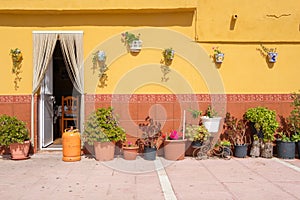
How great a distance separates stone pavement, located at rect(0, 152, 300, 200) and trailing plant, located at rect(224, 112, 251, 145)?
17.6 inches

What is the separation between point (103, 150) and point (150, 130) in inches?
42.2

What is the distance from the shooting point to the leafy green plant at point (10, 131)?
642 centimetres

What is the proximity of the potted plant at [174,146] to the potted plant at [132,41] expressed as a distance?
6.21ft

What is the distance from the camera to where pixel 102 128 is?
255 inches

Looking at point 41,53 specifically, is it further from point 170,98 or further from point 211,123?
point 211,123

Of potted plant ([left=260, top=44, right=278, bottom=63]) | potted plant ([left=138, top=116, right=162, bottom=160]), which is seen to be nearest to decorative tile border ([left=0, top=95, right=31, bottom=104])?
potted plant ([left=138, top=116, right=162, bottom=160])

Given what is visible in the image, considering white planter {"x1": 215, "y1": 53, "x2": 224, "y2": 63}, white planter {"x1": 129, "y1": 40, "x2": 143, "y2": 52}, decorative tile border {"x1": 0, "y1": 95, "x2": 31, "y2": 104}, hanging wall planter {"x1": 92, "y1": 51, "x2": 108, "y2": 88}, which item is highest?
white planter {"x1": 129, "y1": 40, "x2": 143, "y2": 52}

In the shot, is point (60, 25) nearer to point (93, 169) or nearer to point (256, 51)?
point (93, 169)

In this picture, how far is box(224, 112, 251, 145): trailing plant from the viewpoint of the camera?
704 centimetres

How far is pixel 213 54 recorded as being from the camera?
712cm

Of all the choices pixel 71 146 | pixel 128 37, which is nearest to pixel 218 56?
pixel 128 37

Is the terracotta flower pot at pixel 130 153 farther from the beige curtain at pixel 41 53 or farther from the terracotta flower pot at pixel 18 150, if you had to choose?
the beige curtain at pixel 41 53

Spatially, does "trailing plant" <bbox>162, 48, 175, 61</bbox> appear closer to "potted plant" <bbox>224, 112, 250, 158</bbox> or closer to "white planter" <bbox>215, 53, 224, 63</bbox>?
"white planter" <bbox>215, 53, 224, 63</bbox>

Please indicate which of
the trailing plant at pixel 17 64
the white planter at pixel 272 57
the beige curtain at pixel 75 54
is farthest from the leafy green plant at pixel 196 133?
the trailing plant at pixel 17 64
